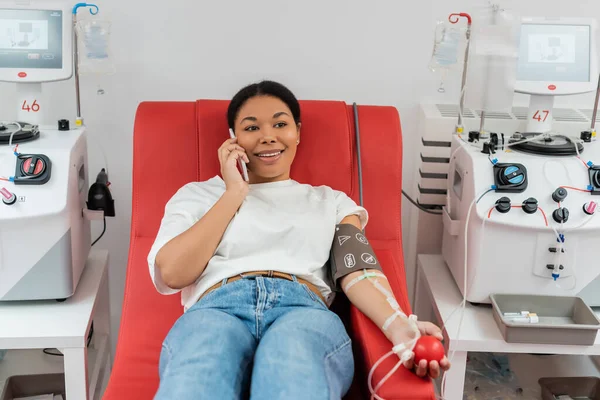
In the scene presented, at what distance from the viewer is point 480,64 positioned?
1.97m

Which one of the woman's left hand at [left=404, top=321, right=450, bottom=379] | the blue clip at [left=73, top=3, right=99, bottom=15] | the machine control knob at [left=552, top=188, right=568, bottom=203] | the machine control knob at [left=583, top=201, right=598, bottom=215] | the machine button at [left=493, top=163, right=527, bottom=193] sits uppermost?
the blue clip at [left=73, top=3, right=99, bottom=15]

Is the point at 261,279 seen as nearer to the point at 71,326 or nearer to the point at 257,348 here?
the point at 257,348

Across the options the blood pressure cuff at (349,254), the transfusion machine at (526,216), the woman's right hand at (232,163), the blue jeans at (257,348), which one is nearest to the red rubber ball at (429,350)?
the blue jeans at (257,348)

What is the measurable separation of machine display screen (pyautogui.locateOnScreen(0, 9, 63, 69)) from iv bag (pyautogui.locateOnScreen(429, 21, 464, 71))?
110cm

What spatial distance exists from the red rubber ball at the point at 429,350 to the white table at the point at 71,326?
2.75 feet

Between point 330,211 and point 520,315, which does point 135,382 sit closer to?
point 330,211

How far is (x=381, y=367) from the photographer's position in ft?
4.64

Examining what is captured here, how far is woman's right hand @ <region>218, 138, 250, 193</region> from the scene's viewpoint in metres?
1.70

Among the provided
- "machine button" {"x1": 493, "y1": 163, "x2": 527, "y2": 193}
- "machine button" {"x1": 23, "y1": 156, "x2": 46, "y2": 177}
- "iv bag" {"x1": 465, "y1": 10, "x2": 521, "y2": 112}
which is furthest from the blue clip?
"machine button" {"x1": 493, "y1": 163, "x2": 527, "y2": 193}

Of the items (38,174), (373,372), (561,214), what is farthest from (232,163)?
(561,214)

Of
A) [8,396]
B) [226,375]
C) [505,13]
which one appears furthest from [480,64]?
[8,396]

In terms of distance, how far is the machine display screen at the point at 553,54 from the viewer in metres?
1.96

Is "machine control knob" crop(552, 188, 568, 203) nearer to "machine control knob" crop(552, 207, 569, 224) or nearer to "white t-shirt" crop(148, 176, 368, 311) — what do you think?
"machine control knob" crop(552, 207, 569, 224)

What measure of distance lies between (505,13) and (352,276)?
2.96 feet
